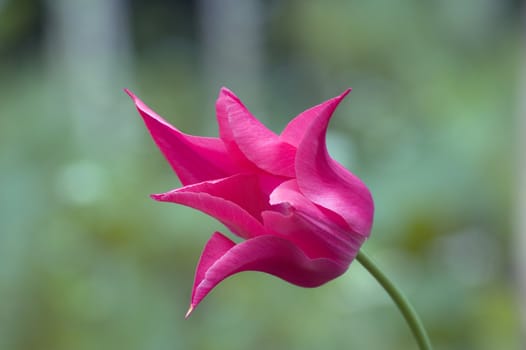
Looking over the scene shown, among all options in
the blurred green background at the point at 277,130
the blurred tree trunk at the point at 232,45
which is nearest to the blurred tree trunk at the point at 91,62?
the blurred green background at the point at 277,130

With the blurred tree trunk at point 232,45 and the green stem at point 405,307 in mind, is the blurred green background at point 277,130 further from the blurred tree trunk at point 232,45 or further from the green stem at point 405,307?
the green stem at point 405,307

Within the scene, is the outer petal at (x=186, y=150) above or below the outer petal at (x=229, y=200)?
above

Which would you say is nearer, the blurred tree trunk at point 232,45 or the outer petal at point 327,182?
the outer petal at point 327,182

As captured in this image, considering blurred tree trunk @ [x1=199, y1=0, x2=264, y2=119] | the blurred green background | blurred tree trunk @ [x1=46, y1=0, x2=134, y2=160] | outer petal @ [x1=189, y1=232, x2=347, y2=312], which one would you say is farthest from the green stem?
blurred tree trunk @ [x1=199, y1=0, x2=264, y2=119]

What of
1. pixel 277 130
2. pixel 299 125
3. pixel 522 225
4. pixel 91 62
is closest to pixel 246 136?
pixel 299 125

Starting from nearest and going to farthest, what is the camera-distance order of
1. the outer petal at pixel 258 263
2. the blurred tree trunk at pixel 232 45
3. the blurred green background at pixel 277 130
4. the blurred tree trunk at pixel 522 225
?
the outer petal at pixel 258 263 → the blurred green background at pixel 277 130 → the blurred tree trunk at pixel 522 225 → the blurred tree trunk at pixel 232 45

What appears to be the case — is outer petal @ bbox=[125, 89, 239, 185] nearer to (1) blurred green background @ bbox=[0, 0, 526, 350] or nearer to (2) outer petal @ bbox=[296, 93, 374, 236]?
(2) outer petal @ bbox=[296, 93, 374, 236]

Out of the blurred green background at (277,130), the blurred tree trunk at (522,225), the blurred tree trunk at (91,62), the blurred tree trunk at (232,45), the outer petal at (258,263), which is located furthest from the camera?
the blurred tree trunk at (232,45)
